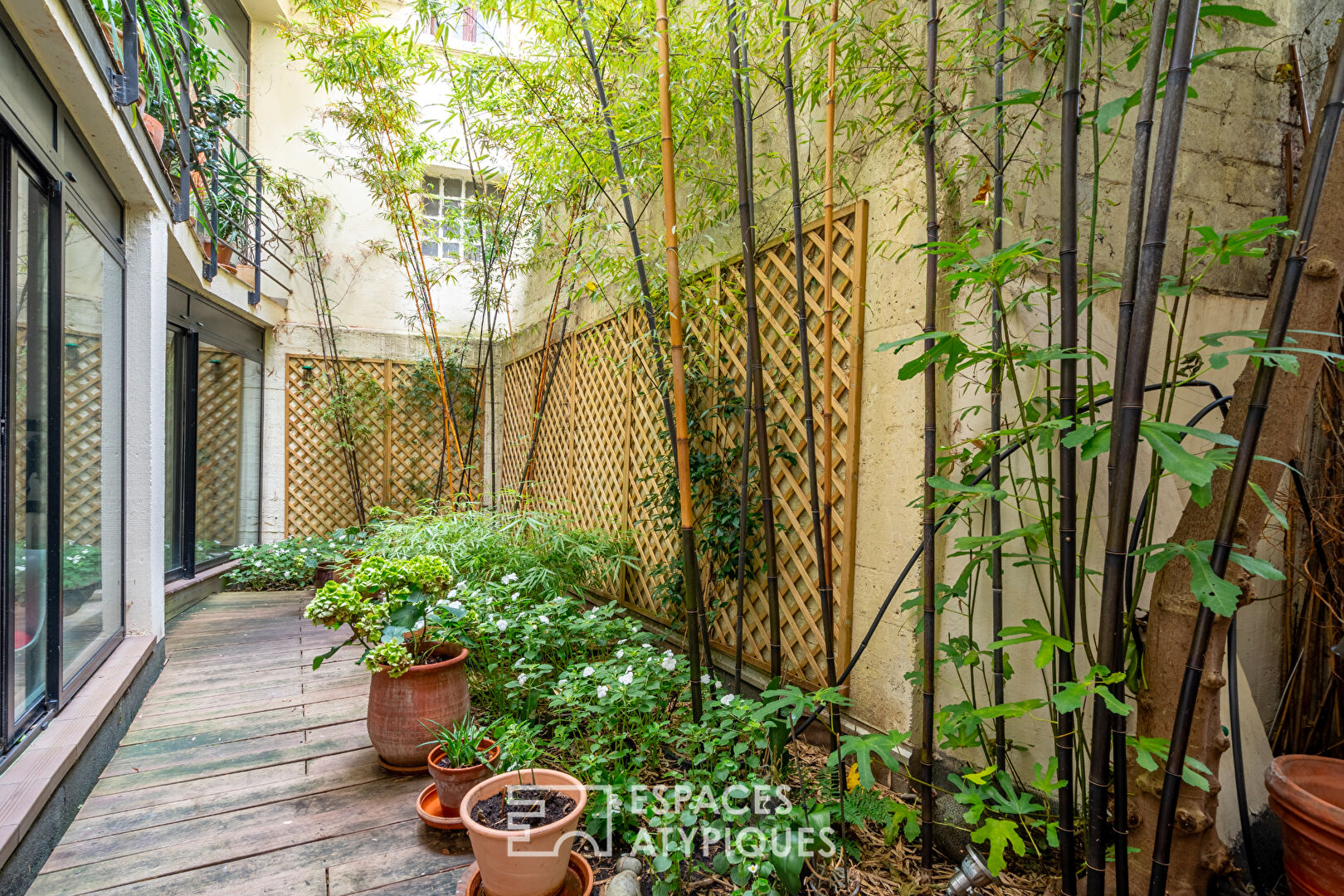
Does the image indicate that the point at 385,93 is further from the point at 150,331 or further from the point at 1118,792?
the point at 1118,792

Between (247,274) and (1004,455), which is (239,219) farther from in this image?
(1004,455)

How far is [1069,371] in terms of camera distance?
40.8 inches

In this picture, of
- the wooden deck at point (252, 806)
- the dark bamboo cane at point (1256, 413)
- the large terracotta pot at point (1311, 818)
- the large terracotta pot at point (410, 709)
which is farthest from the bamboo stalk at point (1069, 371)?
the large terracotta pot at point (410, 709)

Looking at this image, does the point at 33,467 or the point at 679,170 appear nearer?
the point at 33,467

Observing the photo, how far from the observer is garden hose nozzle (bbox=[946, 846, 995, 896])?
125 centimetres

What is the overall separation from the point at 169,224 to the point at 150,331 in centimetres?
63

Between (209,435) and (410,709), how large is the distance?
3795 mm

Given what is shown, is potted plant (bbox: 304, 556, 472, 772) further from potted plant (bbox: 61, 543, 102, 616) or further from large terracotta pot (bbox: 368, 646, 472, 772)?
potted plant (bbox: 61, 543, 102, 616)

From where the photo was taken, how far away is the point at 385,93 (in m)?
3.96

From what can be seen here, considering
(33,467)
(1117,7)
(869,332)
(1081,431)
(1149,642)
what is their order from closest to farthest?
1. (1081,431)
2. (1117,7)
3. (1149,642)
4. (33,467)
5. (869,332)

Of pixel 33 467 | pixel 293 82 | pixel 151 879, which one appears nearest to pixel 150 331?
pixel 33 467

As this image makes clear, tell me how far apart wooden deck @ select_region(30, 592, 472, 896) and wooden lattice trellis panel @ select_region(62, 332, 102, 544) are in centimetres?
79

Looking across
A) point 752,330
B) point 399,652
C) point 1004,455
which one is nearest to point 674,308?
point 752,330

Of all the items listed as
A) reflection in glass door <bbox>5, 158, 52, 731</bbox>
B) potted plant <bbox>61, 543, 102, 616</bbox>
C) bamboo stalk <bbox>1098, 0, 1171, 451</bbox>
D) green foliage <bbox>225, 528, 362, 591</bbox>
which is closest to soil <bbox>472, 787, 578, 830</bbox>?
reflection in glass door <bbox>5, 158, 52, 731</bbox>
